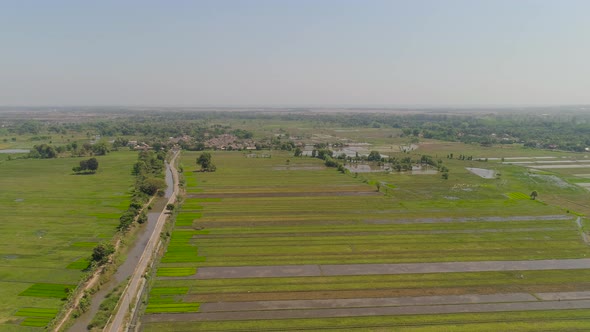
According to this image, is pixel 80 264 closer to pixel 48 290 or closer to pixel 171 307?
pixel 48 290

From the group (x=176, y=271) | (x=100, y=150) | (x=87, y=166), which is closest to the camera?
(x=176, y=271)

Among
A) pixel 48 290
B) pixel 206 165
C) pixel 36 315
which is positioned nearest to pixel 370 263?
pixel 36 315

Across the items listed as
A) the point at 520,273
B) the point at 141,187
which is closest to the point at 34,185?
the point at 141,187

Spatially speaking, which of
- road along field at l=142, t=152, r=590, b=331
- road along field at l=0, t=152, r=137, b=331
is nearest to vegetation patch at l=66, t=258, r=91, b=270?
road along field at l=0, t=152, r=137, b=331

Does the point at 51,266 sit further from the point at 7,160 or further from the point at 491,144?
the point at 491,144

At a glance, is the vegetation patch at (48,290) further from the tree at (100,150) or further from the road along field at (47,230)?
the tree at (100,150)

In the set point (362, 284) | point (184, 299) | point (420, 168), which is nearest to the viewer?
point (184, 299)
